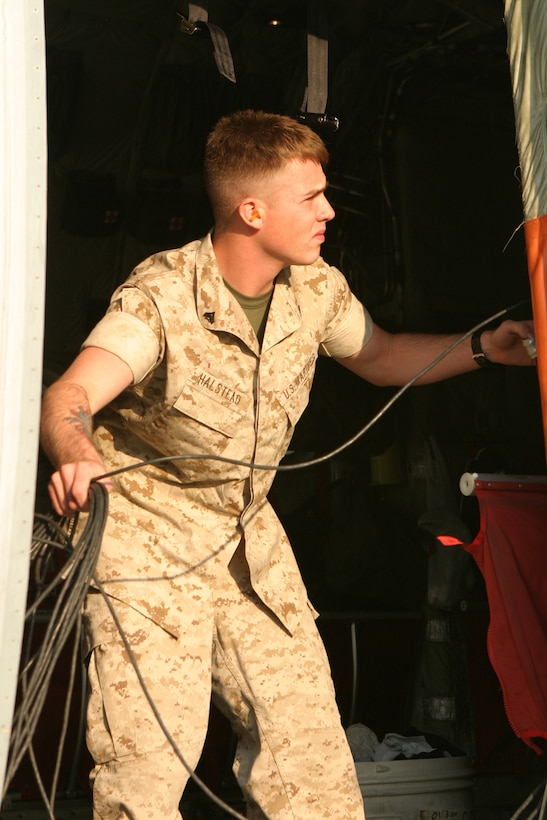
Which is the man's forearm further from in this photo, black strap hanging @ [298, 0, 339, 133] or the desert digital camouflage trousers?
black strap hanging @ [298, 0, 339, 133]

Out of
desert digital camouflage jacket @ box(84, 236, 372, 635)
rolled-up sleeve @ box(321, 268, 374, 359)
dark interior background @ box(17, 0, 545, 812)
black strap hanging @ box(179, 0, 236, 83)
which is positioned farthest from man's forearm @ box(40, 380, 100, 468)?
dark interior background @ box(17, 0, 545, 812)

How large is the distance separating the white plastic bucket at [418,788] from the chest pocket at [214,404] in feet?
5.14

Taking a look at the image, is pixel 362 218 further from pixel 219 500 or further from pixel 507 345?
pixel 219 500

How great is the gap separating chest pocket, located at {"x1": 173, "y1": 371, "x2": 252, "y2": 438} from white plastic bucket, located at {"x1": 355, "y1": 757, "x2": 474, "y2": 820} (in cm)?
157

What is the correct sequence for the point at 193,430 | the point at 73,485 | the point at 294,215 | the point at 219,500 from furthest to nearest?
the point at 294,215 < the point at 219,500 < the point at 193,430 < the point at 73,485

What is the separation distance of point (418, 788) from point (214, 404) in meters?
1.85

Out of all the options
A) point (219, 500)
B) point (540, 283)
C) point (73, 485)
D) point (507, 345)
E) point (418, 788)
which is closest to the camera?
point (73, 485)

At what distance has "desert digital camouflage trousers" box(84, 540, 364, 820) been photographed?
2875 millimetres

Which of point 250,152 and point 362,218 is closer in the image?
point 250,152

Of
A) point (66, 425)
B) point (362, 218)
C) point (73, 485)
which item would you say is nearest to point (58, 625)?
point (73, 485)

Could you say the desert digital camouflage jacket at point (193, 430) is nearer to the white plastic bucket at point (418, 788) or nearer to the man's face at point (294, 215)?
the man's face at point (294, 215)

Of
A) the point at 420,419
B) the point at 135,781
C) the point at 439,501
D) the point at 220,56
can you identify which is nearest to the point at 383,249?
the point at 420,419

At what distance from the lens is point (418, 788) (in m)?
4.07

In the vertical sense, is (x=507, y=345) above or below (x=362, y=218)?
below
